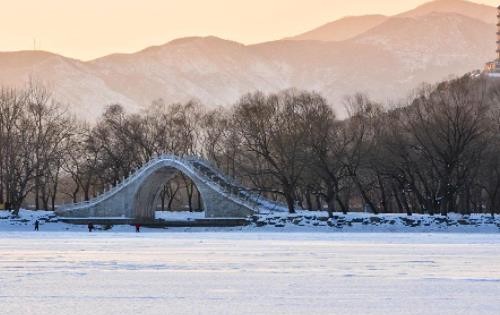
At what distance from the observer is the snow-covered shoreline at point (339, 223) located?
3147 inches

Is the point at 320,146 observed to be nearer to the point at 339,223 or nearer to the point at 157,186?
the point at 339,223

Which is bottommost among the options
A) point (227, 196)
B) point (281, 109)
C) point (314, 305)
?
point (314, 305)

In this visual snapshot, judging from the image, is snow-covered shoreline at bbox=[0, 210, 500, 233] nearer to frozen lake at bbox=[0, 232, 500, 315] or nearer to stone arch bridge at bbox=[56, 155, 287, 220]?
stone arch bridge at bbox=[56, 155, 287, 220]

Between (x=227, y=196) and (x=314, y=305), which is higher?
(x=227, y=196)

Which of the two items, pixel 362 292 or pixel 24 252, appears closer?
pixel 362 292

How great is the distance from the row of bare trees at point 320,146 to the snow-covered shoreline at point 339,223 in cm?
206

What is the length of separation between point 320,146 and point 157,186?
23.8 metres

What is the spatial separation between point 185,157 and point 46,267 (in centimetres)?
6752

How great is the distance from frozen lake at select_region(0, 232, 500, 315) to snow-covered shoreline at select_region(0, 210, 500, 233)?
3078 centimetres

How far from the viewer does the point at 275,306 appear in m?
26.2

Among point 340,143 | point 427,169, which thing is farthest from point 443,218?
point 340,143

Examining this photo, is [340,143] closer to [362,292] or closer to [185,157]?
[185,157]

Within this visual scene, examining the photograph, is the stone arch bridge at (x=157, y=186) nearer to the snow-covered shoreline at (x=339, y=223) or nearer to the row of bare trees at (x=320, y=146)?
the row of bare trees at (x=320, y=146)

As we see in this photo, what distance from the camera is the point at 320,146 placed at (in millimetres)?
91125
